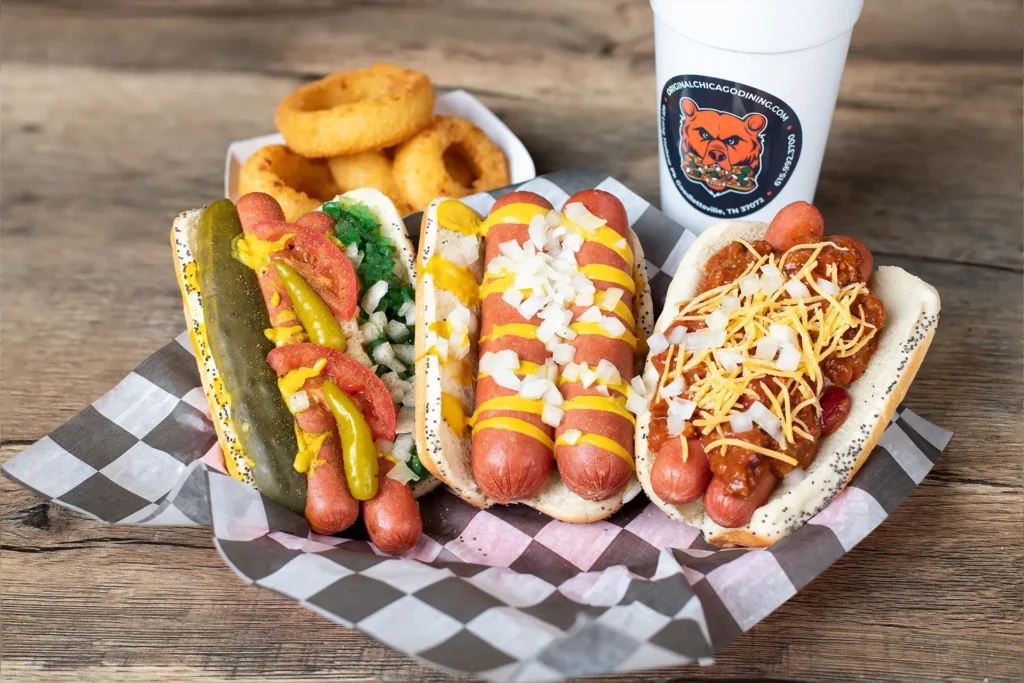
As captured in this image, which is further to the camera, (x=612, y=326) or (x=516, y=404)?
(x=612, y=326)

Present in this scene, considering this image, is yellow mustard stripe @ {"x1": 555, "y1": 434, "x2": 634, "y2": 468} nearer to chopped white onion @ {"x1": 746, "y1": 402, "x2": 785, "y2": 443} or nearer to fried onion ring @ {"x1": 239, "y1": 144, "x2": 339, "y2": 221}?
chopped white onion @ {"x1": 746, "y1": 402, "x2": 785, "y2": 443}

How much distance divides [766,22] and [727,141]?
0.45 meters

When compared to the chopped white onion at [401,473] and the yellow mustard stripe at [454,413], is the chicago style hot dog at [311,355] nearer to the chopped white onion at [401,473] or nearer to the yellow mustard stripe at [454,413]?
the chopped white onion at [401,473]

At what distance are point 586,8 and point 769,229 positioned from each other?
3.03 meters

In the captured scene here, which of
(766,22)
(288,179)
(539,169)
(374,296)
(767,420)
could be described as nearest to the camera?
(767,420)

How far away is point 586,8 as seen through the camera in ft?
17.7

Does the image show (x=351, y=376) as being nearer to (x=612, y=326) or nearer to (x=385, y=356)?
(x=385, y=356)

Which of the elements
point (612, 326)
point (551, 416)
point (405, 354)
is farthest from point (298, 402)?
point (612, 326)

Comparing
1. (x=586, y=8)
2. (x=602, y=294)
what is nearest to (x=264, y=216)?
(x=602, y=294)

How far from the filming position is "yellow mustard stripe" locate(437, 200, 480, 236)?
3.12m

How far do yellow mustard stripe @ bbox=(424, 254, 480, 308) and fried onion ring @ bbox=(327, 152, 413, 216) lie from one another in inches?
34.2

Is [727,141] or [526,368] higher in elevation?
[727,141]

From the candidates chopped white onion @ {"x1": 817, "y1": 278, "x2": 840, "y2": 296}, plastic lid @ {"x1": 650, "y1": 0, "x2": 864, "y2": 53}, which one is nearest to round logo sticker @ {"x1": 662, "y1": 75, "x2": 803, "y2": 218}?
plastic lid @ {"x1": 650, "y1": 0, "x2": 864, "y2": 53}

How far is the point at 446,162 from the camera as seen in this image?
412 cm
